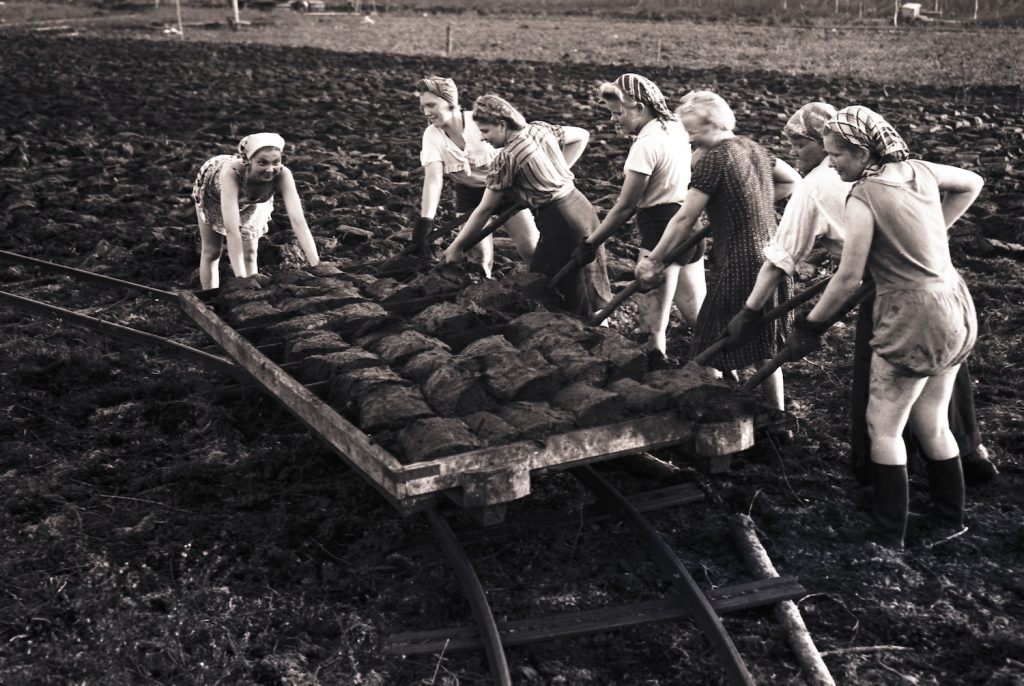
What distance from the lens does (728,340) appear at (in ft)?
17.8

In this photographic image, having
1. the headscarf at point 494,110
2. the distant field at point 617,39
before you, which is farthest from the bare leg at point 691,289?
the distant field at point 617,39

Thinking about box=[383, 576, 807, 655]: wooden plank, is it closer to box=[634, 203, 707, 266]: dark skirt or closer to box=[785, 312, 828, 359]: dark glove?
box=[785, 312, 828, 359]: dark glove

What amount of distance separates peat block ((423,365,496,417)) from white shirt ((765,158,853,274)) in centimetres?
143

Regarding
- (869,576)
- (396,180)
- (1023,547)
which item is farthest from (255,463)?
(396,180)

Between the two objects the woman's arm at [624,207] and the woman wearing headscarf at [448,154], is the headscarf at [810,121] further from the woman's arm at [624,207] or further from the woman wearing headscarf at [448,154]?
the woman wearing headscarf at [448,154]

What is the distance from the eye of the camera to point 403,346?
5.64 meters

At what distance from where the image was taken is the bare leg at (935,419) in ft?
16.6

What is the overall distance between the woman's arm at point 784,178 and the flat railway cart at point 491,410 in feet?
4.41

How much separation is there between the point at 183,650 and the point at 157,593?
45 centimetres

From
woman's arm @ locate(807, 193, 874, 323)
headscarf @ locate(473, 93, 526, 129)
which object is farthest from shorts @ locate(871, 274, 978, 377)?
headscarf @ locate(473, 93, 526, 129)

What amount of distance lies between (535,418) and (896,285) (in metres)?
1.57

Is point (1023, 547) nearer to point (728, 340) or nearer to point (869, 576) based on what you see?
point (869, 576)

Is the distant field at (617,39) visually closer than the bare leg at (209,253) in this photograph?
No

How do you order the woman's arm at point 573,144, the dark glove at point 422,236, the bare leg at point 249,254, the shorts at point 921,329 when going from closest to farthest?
the shorts at point 921,329
the woman's arm at point 573,144
the dark glove at point 422,236
the bare leg at point 249,254
